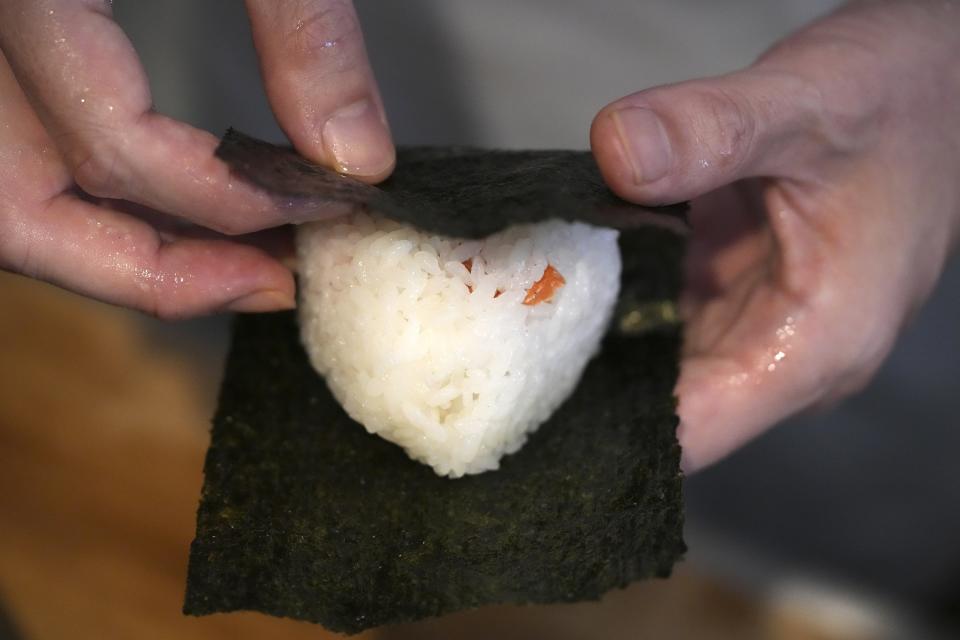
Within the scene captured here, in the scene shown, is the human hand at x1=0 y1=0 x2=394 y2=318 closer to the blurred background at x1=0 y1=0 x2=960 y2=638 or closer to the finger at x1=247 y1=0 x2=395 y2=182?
the finger at x1=247 y1=0 x2=395 y2=182

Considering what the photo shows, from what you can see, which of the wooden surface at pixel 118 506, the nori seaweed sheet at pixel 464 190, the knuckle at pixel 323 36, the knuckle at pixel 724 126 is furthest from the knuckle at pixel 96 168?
the knuckle at pixel 724 126

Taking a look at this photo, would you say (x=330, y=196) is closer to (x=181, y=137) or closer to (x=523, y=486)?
(x=181, y=137)

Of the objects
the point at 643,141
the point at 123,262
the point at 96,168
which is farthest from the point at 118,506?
the point at 643,141

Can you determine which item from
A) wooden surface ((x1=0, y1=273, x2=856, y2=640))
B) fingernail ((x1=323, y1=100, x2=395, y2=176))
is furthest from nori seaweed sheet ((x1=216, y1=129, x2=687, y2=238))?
wooden surface ((x1=0, y1=273, x2=856, y2=640))

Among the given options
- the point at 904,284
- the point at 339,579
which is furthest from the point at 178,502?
the point at 904,284

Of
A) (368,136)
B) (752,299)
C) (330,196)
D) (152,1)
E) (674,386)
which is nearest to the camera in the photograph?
(330,196)

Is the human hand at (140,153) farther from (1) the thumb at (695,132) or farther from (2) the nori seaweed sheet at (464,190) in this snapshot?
(1) the thumb at (695,132)
